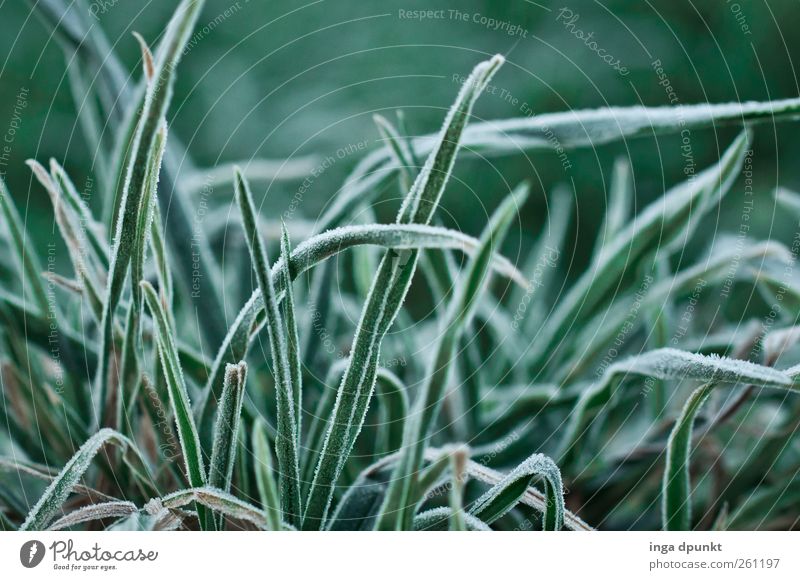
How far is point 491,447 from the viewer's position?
0.32m

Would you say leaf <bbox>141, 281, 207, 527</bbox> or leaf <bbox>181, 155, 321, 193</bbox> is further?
leaf <bbox>181, 155, 321, 193</bbox>

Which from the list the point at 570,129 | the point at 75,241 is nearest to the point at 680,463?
the point at 570,129

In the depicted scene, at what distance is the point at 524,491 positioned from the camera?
10.5 inches

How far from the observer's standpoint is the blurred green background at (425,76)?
14.8 inches

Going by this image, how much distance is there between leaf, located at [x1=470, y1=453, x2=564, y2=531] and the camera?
0.26 metres

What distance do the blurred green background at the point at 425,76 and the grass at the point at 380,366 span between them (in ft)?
0.13

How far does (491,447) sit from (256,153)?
0.21 meters

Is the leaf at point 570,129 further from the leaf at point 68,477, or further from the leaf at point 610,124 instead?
the leaf at point 68,477

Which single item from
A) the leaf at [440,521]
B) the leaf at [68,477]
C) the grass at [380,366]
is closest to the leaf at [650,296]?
the grass at [380,366]

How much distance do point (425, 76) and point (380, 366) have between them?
0.16 meters

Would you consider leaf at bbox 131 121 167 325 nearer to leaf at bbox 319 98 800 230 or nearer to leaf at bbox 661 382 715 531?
leaf at bbox 319 98 800 230

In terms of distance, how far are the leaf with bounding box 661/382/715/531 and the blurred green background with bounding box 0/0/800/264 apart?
0.16 m
